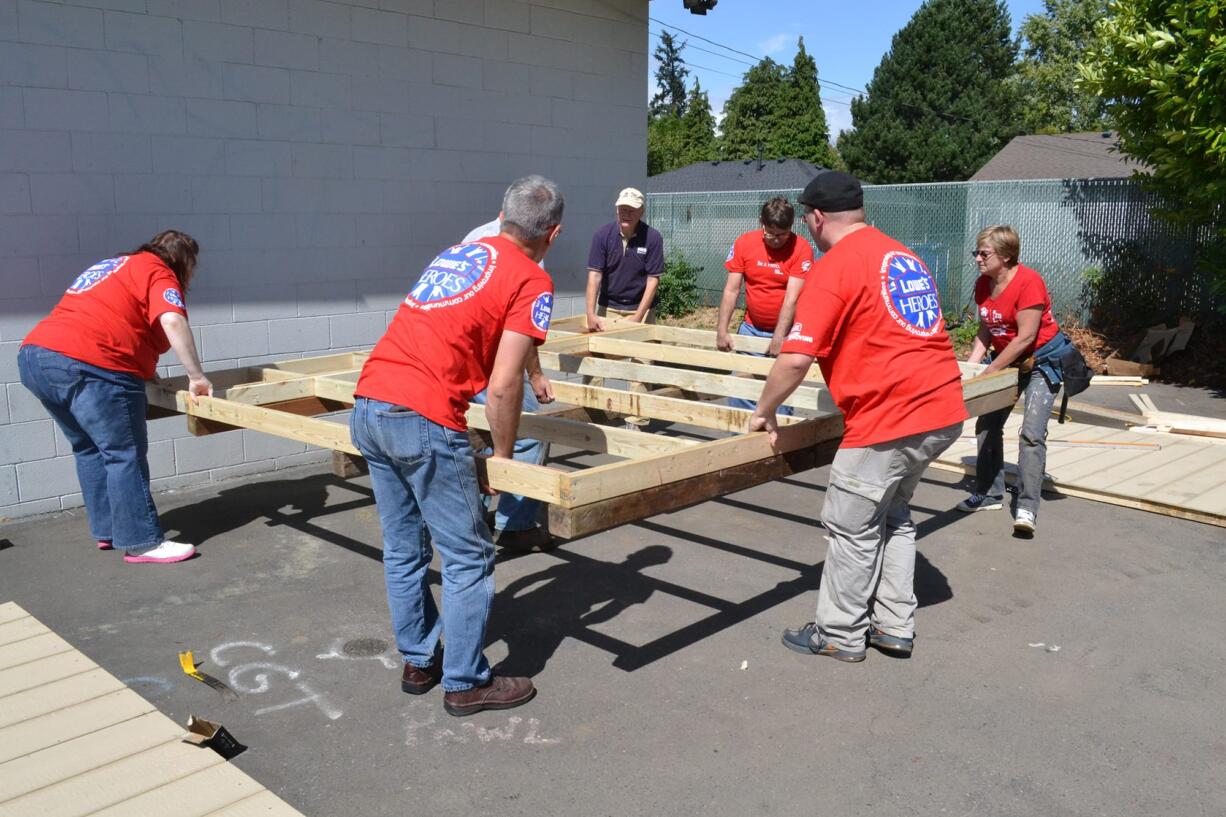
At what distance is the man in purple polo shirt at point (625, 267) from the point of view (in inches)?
285

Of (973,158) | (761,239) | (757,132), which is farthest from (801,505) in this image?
(757,132)

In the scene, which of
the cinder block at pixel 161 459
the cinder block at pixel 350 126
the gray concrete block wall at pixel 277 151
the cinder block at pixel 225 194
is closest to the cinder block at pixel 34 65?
the gray concrete block wall at pixel 277 151

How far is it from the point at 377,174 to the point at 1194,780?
19.9 ft

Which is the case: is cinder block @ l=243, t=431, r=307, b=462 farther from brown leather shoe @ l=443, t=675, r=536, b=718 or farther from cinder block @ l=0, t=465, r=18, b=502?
brown leather shoe @ l=443, t=675, r=536, b=718

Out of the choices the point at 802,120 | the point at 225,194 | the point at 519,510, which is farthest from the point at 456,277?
the point at 802,120

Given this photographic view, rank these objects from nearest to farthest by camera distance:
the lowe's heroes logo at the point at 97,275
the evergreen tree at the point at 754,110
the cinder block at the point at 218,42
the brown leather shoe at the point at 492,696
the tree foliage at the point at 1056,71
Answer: the brown leather shoe at the point at 492,696
the lowe's heroes logo at the point at 97,275
the cinder block at the point at 218,42
the tree foliage at the point at 1056,71
the evergreen tree at the point at 754,110

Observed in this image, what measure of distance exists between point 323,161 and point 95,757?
15.4 ft

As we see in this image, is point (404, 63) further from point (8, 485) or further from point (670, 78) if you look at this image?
point (670, 78)

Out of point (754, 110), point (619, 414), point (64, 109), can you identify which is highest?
point (754, 110)

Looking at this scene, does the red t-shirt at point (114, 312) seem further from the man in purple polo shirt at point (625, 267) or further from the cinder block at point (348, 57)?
the man in purple polo shirt at point (625, 267)

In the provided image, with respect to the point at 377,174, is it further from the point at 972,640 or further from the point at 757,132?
the point at 757,132

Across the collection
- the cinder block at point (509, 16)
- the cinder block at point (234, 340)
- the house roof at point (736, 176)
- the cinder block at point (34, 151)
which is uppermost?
the house roof at point (736, 176)

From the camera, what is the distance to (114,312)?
16.0 feet

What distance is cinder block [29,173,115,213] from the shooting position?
5641 mm
